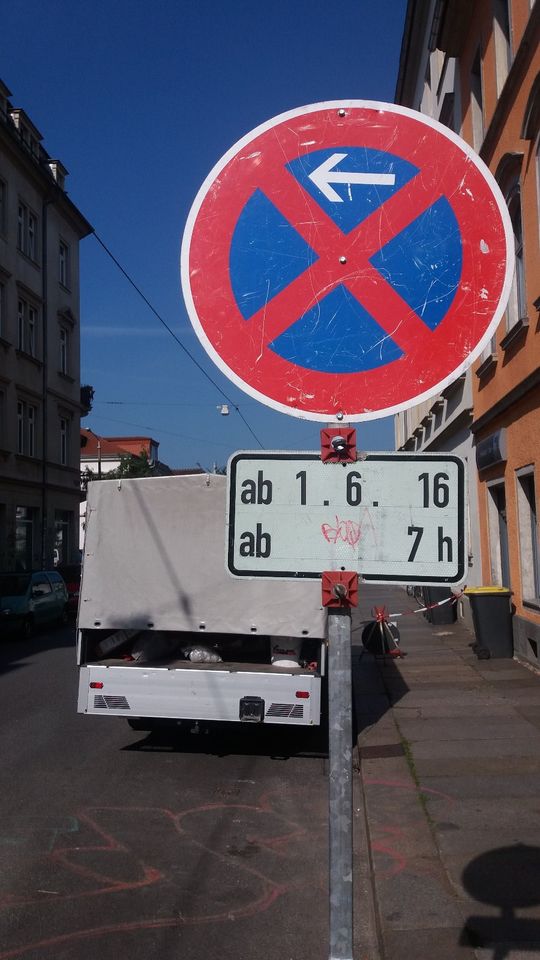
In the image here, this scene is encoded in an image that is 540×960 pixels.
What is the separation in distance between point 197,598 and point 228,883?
3.77 m

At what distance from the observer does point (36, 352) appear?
34.2 metres

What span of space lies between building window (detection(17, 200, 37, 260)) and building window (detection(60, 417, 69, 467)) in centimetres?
681

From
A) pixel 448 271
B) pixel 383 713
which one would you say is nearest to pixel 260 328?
pixel 448 271

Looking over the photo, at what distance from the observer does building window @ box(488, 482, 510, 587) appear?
16062mm

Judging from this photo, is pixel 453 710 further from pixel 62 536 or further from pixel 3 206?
pixel 62 536

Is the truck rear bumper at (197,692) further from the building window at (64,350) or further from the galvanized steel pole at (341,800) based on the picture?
the building window at (64,350)

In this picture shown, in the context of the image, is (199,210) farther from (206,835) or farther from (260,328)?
(206,835)

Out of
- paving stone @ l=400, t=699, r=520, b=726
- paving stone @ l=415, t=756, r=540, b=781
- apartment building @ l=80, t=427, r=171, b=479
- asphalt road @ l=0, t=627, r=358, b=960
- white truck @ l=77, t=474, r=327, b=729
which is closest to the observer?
asphalt road @ l=0, t=627, r=358, b=960

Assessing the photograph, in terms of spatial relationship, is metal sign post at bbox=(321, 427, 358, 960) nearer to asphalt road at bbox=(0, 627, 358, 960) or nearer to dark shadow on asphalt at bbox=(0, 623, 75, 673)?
asphalt road at bbox=(0, 627, 358, 960)

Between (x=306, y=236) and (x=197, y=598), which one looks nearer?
(x=306, y=236)

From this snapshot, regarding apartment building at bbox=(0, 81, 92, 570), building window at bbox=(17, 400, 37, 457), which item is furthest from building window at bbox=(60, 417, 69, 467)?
building window at bbox=(17, 400, 37, 457)

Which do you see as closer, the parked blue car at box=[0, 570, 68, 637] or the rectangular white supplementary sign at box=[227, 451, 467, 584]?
the rectangular white supplementary sign at box=[227, 451, 467, 584]

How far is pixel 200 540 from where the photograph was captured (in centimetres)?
894

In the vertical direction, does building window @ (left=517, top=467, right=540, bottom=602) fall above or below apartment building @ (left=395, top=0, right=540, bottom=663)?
below
